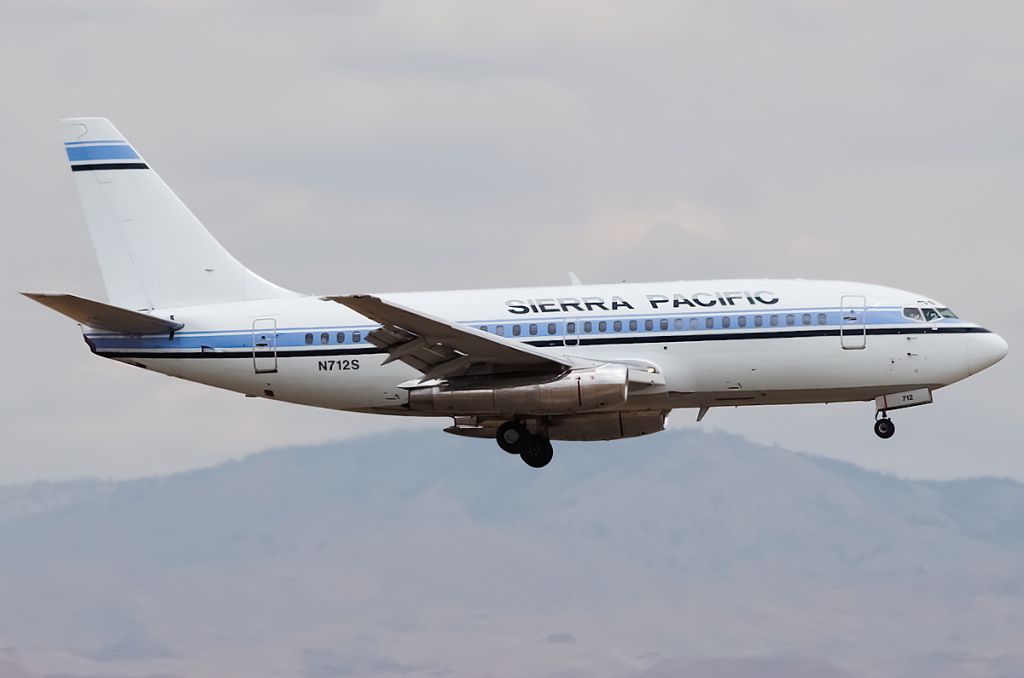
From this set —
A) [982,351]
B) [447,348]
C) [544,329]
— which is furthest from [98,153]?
[982,351]

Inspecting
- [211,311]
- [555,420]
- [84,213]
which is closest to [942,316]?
[555,420]

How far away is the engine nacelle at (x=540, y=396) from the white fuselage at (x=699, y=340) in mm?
892

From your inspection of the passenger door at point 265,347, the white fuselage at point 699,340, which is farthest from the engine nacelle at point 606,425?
the passenger door at point 265,347

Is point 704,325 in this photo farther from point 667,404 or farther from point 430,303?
point 430,303

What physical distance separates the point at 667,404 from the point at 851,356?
549cm

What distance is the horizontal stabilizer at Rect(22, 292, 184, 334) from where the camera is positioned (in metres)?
58.7

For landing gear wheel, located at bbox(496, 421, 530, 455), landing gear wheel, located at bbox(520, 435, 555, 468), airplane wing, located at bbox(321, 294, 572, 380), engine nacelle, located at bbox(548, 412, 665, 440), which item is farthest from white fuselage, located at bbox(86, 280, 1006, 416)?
landing gear wheel, located at bbox(520, 435, 555, 468)

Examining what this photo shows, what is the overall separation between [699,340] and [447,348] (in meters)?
7.24

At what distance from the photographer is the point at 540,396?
5731 centimetres

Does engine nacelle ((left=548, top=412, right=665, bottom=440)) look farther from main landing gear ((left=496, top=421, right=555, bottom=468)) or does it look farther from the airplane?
main landing gear ((left=496, top=421, right=555, bottom=468))

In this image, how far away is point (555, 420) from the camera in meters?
62.4

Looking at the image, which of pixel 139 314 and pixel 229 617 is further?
pixel 229 617

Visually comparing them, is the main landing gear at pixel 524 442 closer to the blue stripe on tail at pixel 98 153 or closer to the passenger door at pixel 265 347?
the passenger door at pixel 265 347

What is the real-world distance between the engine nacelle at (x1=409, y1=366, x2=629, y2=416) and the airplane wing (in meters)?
0.53
